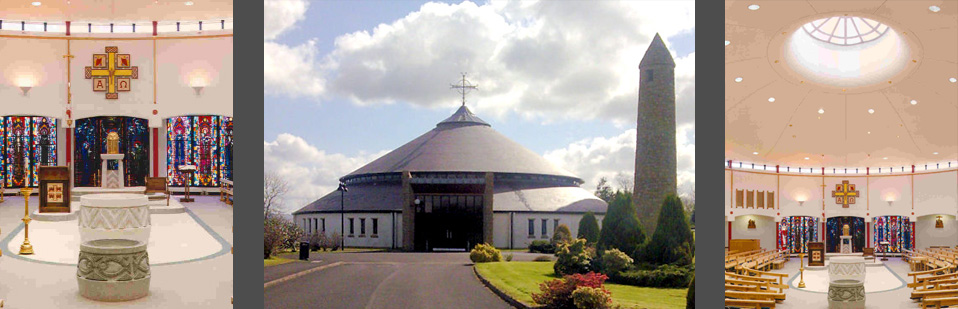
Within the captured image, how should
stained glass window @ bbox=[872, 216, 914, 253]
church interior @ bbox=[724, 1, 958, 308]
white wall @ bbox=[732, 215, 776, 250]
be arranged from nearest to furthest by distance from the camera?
church interior @ bbox=[724, 1, 958, 308], white wall @ bbox=[732, 215, 776, 250], stained glass window @ bbox=[872, 216, 914, 253]

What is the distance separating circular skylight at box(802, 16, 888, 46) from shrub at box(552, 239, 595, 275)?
16001mm

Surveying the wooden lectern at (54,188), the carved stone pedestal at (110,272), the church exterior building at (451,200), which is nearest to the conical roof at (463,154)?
the church exterior building at (451,200)

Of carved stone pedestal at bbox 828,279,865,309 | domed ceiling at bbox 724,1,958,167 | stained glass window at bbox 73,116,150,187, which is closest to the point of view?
carved stone pedestal at bbox 828,279,865,309

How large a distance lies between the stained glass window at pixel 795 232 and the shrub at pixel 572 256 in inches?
1112

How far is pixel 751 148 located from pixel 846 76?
7.06 m

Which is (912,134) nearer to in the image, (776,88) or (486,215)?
(776,88)

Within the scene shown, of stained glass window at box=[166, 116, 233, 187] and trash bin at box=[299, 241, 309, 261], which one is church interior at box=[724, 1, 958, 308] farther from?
stained glass window at box=[166, 116, 233, 187]

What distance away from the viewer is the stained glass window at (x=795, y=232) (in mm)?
33938

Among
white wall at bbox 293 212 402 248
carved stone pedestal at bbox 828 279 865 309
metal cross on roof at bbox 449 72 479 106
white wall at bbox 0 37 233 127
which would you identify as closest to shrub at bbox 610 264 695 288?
white wall at bbox 293 212 402 248

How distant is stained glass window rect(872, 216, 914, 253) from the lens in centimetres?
3412

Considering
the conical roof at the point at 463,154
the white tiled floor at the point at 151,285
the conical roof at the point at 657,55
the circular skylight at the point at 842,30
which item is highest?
the circular skylight at the point at 842,30

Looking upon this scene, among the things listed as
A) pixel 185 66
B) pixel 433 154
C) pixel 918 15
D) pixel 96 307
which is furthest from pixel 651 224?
pixel 185 66

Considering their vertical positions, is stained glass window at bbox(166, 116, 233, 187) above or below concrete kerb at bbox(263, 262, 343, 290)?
above

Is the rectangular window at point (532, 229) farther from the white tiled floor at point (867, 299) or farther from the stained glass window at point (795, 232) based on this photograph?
the stained glass window at point (795, 232)
